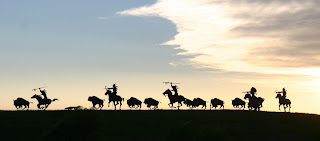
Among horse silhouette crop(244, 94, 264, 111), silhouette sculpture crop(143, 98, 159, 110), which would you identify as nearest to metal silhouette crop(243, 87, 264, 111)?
horse silhouette crop(244, 94, 264, 111)

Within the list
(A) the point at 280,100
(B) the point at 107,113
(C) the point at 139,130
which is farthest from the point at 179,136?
(A) the point at 280,100

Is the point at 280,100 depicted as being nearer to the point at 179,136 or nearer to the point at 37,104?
the point at 37,104

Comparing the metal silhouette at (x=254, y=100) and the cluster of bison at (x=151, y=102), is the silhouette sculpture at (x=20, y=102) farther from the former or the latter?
the metal silhouette at (x=254, y=100)

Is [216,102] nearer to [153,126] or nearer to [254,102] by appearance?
[254,102]

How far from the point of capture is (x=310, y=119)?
51.3m

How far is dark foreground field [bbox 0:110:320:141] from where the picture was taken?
92.9 ft

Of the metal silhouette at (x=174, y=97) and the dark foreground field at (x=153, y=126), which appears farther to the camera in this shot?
the metal silhouette at (x=174, y=97)

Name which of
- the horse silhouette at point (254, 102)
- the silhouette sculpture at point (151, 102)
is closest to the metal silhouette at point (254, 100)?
the horse silhouette at point (254, 102)

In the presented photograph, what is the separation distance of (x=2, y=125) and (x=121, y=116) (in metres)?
11.7

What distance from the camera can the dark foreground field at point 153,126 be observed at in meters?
Answer: 28.3

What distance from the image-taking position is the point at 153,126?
42.1 metres

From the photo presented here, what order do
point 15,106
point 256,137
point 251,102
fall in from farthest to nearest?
1. point 251,102
2. point 15,106
3. point 256,137

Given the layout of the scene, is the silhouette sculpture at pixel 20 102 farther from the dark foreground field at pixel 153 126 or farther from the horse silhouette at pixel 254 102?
the horse silhouette at pixel 254 102

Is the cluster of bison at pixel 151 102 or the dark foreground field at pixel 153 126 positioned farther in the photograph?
the cluster of bison at pixel 151 102
